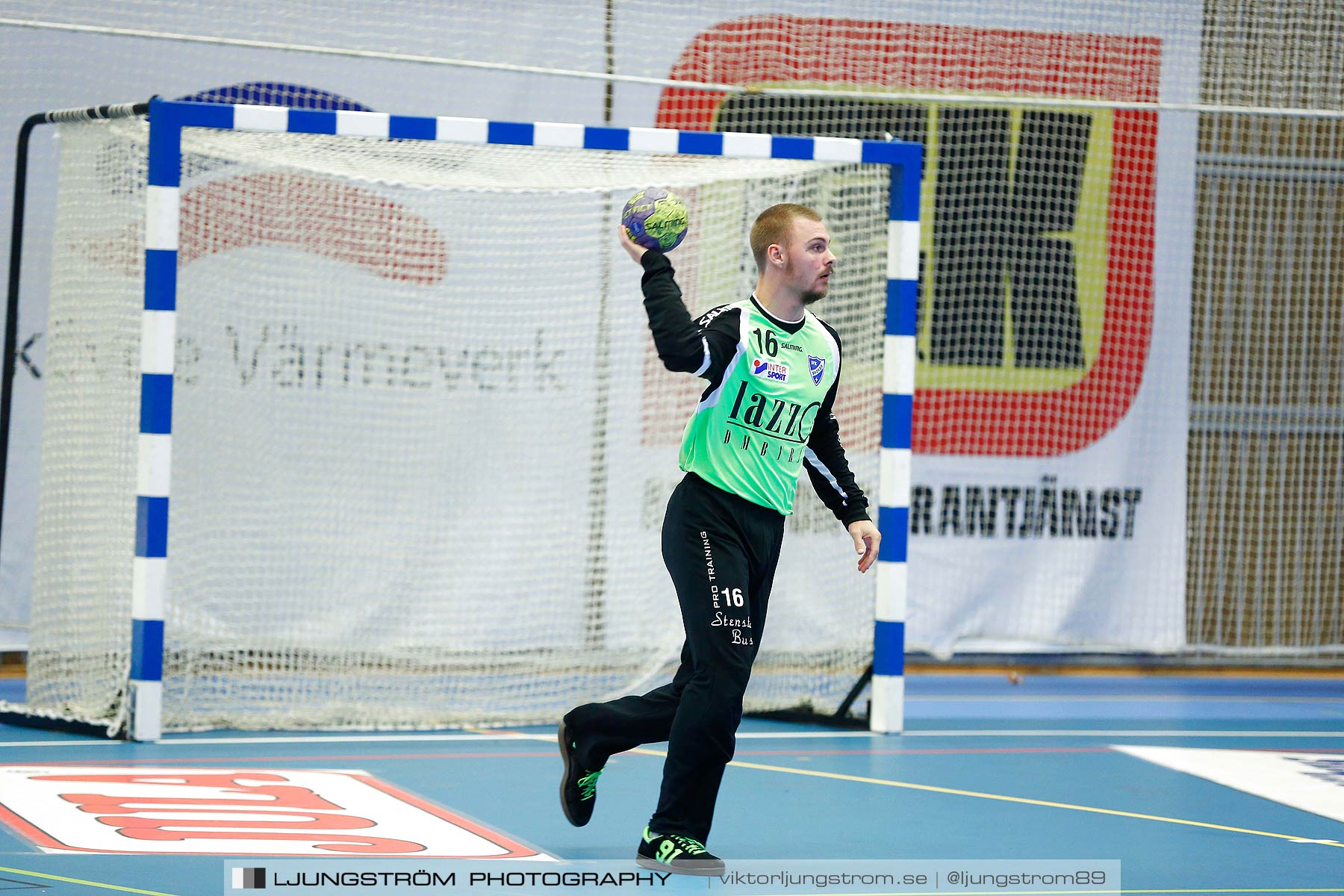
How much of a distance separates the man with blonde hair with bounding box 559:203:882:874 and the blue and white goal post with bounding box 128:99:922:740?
272 cm

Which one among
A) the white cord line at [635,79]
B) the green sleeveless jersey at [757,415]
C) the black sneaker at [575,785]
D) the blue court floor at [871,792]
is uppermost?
the white cord line at [635,79]

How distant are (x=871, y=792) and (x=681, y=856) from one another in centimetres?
190

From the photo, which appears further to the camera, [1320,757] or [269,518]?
[269,518]

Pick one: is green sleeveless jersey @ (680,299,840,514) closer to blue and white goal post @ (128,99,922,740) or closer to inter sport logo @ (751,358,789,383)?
inter sport logo @ (751,358,789,383)

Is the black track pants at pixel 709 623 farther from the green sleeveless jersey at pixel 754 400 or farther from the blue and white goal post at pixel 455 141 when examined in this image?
the blue and white goal post at pixel 455 141

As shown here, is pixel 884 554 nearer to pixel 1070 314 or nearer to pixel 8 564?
pixel 1070 314

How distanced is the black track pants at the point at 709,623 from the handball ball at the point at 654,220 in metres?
Result: 0.71

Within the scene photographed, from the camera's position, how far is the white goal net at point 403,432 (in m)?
7.89

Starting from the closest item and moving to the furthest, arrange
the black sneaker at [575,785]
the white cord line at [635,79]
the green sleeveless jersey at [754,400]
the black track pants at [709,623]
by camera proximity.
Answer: the black track pants at [709,623]
the green sleeveless jersey at [754,400]
the black sneaker at [575,785]
the white cord line at [635,79]

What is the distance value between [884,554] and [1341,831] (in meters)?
2.75

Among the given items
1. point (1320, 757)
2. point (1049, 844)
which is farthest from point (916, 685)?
point (1049, 844)

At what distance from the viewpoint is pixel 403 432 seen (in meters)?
9.48

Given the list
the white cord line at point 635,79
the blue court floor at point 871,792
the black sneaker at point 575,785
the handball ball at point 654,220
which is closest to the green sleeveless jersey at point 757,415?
the handball ball at point 654,220

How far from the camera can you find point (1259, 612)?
11.2 metres
